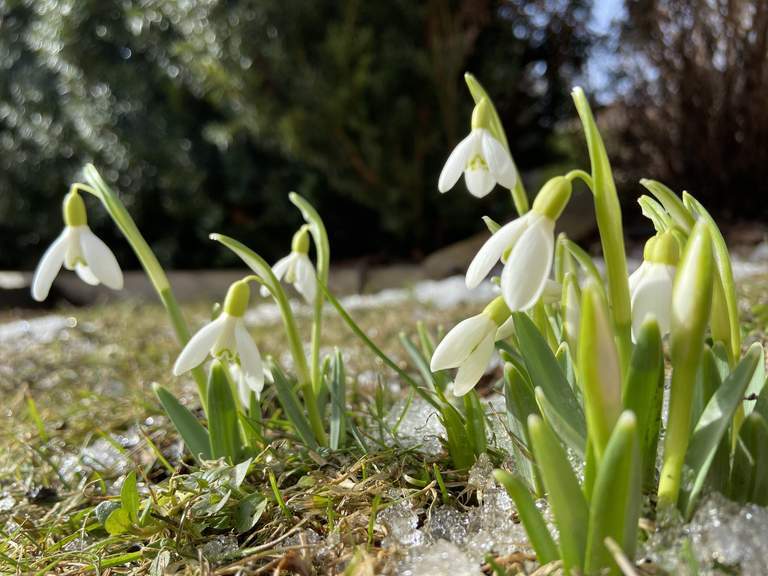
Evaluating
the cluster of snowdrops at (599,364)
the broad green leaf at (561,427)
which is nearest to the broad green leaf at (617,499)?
the cluster of snowdrops at (599,364)

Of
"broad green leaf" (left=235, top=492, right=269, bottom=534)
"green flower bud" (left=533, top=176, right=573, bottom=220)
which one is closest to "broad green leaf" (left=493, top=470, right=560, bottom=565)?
"green flower bud" (left=533, top=176, right=573, bottom=220)

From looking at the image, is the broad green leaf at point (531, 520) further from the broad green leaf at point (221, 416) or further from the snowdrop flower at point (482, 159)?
the broad green leaf at point (221, 416)

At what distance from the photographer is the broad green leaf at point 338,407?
973 mm

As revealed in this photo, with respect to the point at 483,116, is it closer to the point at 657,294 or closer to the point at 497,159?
the point at 497,159

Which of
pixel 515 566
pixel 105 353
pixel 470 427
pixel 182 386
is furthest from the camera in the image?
pixel 105 353

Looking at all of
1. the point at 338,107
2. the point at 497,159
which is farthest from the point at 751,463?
the point at 338,107

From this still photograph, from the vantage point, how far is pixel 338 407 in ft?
3.29

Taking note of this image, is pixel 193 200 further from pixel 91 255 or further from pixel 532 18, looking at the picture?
pixel 91 255

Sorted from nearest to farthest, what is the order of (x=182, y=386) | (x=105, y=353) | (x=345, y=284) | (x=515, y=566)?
(x=515, y=566)
(x=182, y=386)
(x=105, y=353)
(x=345, y=284)

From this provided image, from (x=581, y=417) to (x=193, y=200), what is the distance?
3.99 metres

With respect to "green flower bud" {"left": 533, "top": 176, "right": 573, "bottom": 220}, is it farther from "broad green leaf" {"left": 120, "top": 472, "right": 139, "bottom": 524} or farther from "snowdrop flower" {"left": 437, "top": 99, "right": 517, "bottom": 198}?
"broad green leaf" {"left": 120, "top": 472, "right": 139, "bottom": 524}

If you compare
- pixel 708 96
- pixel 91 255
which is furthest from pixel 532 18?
pixel 91 255

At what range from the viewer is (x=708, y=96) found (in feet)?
11.9

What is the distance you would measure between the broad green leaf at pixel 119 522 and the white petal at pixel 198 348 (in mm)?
171
